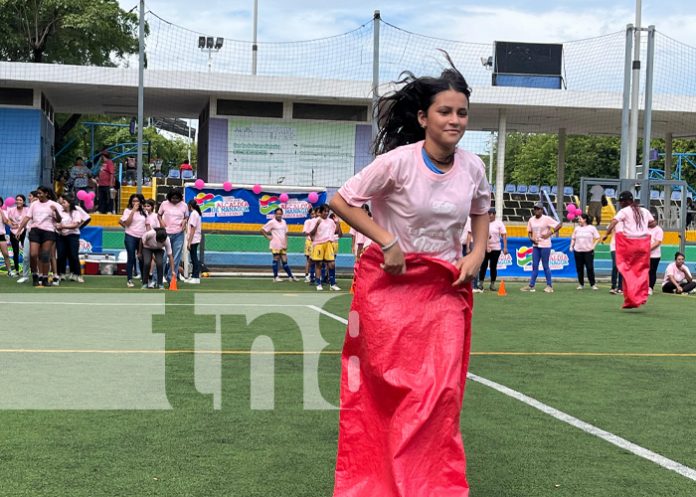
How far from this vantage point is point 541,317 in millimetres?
15305

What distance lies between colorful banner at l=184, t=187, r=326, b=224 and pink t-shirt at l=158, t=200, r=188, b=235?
5.68m

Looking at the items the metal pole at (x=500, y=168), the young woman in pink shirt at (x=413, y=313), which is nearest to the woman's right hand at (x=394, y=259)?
the young woman in pink shirt at (x=413, y=313)

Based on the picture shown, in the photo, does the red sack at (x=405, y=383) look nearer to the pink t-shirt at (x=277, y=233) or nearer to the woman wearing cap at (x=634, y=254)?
the woman wearing cap at (x=634, y=254)

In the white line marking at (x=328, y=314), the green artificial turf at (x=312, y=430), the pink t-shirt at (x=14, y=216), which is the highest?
the pink t-shirt at (x=14, y=216)

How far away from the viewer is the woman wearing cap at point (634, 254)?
1582cm

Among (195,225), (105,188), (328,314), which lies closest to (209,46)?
(105,188)

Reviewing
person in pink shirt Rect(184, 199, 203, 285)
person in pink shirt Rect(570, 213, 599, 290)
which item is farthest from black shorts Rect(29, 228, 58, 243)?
person in pink shirt Rect(570, 213, 599, 290)

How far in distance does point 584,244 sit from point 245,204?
28.6 feet

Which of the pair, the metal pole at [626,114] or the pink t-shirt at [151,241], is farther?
the metal pole at [626,114]

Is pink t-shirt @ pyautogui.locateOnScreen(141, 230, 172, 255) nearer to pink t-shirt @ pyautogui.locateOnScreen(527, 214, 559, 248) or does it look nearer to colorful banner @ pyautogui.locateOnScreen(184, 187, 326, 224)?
colorful banner @ pyautogui.locateOnScreen(184, 187, 326, 224)

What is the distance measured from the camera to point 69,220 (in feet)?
66.8

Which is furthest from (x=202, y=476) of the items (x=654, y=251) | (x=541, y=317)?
(x=654, y=251)

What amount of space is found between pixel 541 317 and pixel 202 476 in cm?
1079

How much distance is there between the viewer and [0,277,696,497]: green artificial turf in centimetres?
505
